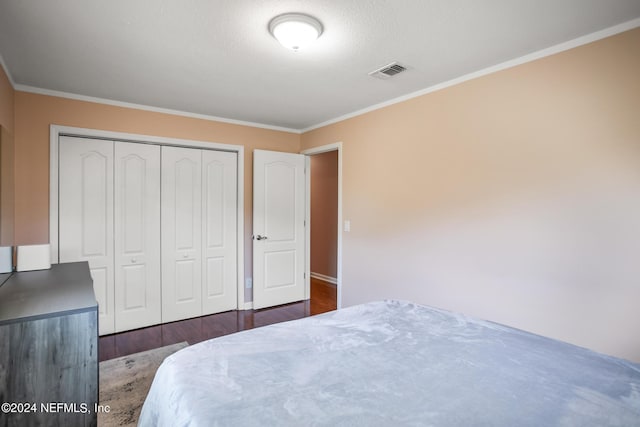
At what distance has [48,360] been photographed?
1482 millimetres

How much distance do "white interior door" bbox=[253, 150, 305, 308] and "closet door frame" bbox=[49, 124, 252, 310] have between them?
159 mm

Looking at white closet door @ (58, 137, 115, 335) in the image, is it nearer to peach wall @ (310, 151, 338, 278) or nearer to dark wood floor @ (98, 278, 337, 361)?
dark wood floor @ (98, 278, 337, 361)

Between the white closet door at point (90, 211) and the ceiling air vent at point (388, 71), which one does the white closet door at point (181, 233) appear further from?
the ceiling air vent at point (388, 71)

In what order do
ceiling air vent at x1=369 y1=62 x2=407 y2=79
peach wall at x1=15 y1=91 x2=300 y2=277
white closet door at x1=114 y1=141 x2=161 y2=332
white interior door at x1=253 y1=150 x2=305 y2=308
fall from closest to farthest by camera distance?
1. ceiling air vent at x1=369 y1=62 x2=407 y2=79
2. peach wall at x1=15 y1=91 x2=300 y2=277
3. white closet door at x1=114 y1=141 x2=161 y2=332
4. white interior door at x1=253 y1=150 x2=305 y2=308

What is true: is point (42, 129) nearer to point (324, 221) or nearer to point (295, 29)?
point (295, 29)

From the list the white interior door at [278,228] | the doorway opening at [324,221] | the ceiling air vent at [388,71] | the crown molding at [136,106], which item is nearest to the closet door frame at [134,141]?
the white interior door at [278,228]

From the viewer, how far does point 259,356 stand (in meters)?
1.30

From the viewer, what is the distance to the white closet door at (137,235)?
129 inches

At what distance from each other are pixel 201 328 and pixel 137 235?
1.18m

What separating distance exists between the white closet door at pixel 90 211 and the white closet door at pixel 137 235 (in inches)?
2.8

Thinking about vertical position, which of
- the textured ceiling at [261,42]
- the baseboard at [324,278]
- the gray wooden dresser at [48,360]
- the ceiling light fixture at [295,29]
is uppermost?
the textured ceiling at [261,42]

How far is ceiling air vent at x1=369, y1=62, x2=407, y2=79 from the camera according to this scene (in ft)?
7.86

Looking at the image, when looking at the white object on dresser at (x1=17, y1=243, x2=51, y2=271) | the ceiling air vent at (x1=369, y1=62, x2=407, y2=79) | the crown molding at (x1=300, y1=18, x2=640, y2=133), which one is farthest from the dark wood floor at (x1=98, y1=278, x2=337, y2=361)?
the ceiling air vent at (x1=369, y1=62, x2=407, y2=79)

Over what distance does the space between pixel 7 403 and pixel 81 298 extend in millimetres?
490
